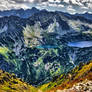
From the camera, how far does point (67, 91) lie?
32.4 m

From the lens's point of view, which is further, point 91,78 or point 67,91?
point 91,78

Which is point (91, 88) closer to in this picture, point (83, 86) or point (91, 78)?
point (83, 86)

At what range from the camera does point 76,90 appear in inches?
1297

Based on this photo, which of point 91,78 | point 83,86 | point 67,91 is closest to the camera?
point 67,91

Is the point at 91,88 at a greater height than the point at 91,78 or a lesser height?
greater

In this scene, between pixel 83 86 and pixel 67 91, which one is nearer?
pixel 67 91

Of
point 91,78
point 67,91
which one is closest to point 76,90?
point 67,91

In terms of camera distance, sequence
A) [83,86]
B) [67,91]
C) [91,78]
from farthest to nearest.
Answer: [91,78]
[83,86]
[67,91]

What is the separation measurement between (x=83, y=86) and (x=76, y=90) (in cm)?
252

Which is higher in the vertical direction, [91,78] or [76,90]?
[76,90]

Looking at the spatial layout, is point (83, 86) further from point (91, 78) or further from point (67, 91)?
point (91, 78)

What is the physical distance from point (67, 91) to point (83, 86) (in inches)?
171

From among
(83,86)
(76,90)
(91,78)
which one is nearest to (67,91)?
(76,90)

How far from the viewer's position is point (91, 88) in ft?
108
